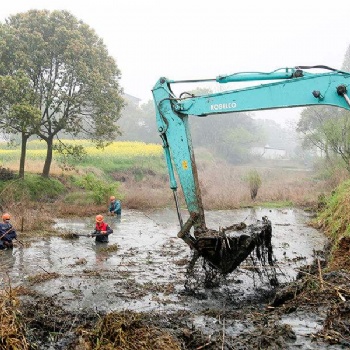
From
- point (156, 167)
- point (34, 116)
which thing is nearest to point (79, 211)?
point (34, 116)

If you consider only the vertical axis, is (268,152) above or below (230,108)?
below

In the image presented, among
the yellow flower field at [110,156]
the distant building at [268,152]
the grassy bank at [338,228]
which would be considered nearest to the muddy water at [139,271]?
the grassy bank at [338,228]

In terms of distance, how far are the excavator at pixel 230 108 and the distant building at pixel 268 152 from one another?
5207cm

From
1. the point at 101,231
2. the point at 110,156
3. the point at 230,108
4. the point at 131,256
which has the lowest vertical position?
the point at 131,256

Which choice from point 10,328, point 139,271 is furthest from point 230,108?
point 10,328

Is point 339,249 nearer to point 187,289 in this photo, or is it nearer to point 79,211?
point 187,289

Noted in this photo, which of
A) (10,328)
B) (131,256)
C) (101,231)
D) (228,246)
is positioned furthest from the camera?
(101,231)

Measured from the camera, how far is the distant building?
60894 millimetres

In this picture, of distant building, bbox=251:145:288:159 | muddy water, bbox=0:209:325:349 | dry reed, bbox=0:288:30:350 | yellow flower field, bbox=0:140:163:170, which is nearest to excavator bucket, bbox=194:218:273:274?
muddy water, bbox=0:209:325:349

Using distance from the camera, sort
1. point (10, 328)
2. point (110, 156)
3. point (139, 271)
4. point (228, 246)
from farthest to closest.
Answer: point (110, 156) < point (139, 271) < point (228, 246) < point (10, 328)

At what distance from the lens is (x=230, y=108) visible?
24.5 feet

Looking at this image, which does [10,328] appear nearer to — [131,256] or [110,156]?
[131,256]

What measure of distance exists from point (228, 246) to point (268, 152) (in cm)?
6238

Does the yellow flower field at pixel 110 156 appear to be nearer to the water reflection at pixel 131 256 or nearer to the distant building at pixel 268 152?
the water reflection at pixel 131 256
